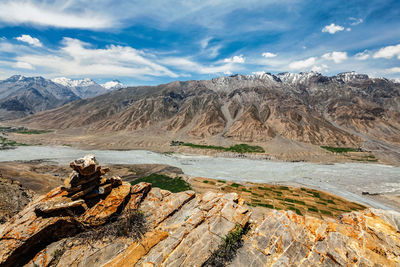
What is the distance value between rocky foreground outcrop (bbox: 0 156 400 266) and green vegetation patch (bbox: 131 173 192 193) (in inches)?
1292

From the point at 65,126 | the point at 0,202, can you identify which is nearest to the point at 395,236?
the point at 0,202

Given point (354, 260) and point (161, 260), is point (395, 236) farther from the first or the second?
point (161, 260)

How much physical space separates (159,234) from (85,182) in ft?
19.6

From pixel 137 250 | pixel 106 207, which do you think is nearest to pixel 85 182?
pixel 106 207

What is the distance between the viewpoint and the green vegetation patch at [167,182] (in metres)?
45.5

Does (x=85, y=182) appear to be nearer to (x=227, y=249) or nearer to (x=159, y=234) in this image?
(x=159, y=234)

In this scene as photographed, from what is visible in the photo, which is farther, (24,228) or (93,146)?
(93,146)

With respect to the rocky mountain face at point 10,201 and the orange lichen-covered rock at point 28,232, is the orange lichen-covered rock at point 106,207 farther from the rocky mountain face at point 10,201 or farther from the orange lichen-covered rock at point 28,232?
the rocky mountain face at point 10,201

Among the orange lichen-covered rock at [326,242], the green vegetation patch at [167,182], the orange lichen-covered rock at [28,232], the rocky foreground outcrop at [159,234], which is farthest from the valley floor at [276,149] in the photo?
the orange lichen-covered rock at [28,232]

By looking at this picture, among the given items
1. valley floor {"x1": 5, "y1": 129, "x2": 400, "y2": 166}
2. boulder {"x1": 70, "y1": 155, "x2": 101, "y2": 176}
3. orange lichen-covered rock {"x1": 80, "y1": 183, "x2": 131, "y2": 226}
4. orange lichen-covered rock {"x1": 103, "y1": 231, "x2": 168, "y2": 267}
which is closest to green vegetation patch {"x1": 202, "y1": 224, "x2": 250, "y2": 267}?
orange lichen-covered rock {"x1": 103, "y1": 231, "x2": 168, "y2": 267}

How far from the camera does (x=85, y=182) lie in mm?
11727

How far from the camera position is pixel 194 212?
12805mm

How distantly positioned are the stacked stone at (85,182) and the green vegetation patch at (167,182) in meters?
32.9

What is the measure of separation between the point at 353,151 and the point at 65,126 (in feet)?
803
